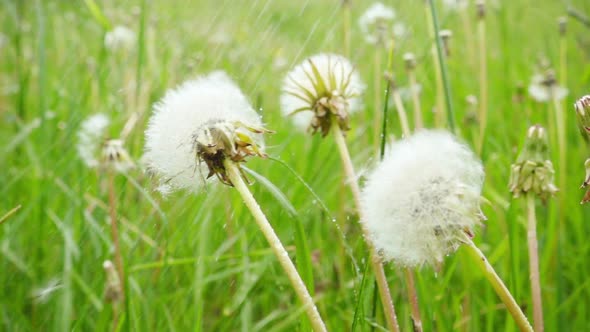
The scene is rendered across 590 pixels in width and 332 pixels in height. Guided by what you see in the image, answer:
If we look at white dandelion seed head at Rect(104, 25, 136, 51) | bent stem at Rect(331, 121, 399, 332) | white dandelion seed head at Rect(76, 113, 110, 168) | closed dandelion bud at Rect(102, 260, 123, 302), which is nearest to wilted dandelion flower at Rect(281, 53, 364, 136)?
bent stem at Rect(331, 121, 399, 332)

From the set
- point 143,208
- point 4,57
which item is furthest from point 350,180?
point 4,57

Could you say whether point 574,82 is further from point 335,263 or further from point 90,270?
point 90,270

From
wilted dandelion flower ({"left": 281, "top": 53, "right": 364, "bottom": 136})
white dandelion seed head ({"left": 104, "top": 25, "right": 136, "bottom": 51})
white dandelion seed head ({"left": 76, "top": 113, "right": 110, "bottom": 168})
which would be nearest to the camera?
wilted dandelion flower ({"left": 281, "top": 53, "right": 364, "bottom": 136})

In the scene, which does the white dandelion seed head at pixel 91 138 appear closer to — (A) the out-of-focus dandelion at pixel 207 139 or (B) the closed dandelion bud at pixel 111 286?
(B) the closed dandelion bud at pixel 111 286

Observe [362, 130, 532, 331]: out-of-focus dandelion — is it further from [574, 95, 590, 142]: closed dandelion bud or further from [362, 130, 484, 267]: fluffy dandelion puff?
[574, 95, 590, 142]: closed dandelion bud

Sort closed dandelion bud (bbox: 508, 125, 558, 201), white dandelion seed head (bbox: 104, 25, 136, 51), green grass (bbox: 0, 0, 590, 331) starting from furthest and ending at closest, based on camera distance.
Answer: white dandelion seed head (bbox: 104, 25, 136, 51) → green grass (bbox: 0, 0, 590, 331) → closed dandelion bud (bbox: 508, 125, 558, 201)

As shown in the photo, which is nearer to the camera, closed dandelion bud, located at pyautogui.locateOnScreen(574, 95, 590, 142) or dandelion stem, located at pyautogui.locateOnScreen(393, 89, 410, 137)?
closed dandelion bud, located at pyautogui.locateOnScreen(574, 95, 590, 142)

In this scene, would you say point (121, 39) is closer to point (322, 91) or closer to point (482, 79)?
point (482, 79)
